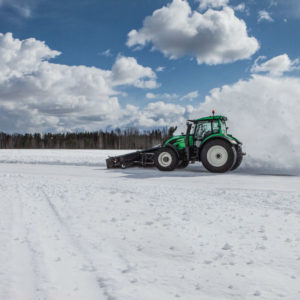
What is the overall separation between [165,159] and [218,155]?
7.77 ft

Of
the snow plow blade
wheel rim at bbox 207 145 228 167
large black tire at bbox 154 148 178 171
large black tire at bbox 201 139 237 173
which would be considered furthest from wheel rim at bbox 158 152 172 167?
wheel rim at bbox 207 145 228 167

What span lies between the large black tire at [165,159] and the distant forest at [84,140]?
256 feet

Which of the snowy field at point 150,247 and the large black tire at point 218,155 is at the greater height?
the large black tire at point 218,155

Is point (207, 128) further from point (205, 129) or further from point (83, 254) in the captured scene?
point (83, 254)

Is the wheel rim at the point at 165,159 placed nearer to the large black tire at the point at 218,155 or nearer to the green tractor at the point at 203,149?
→ the green tractor at the point at 203,149

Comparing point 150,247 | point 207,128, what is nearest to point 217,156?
point 207,128

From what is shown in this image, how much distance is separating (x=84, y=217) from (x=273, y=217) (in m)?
3.21

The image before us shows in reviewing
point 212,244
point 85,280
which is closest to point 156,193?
point 212,244

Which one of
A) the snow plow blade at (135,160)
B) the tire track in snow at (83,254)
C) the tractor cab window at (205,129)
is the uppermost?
the tractor cab window at (205,129)

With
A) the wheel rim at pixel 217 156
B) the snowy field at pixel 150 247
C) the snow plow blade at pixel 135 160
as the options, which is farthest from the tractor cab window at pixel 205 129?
the snowy field at pixel 150 247

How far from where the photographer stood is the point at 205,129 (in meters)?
12.2

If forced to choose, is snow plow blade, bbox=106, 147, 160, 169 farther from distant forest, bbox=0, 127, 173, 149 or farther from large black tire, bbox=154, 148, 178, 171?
distant forest, bbox=0, 127, 173, 149

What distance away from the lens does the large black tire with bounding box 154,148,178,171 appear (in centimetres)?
1270

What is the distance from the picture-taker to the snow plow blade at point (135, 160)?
1375 centimetres
